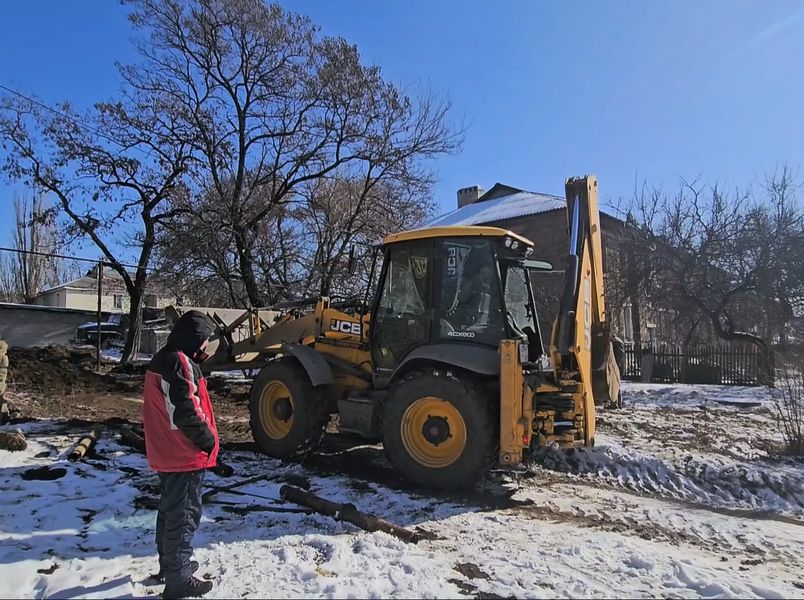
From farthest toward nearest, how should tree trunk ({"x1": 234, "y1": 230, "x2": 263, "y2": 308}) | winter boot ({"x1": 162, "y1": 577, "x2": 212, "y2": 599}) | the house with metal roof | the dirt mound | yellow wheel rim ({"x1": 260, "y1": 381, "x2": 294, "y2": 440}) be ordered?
the house with metal roof → tree trunk ({"x1": 234, "y1": 230, "x2": 263, "y2": 308}) → the dirt mound → yellow wheel rim ({"x1": 260, "y1": 381, "x2": 294, "y2": 440}) → winter boot ({"x1": 162, "y1": 577, "x2": 212, "y2": 599})

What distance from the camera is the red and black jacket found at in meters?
3.63

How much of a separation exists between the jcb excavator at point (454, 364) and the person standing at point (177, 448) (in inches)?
109

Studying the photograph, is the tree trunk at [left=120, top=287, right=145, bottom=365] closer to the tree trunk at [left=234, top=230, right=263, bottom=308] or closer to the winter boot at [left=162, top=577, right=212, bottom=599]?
the tree trunk at [left=234, top=230, right=263, bottom=308]

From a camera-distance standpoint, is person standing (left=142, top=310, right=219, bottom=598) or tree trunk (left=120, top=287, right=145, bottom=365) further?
tree trunk (left=120, top=287, right=145, bottom=365)

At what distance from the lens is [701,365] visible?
1869 centimetres

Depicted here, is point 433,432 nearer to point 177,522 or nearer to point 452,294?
point 452,294

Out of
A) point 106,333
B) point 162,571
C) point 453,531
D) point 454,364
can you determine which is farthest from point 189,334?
point 106,333

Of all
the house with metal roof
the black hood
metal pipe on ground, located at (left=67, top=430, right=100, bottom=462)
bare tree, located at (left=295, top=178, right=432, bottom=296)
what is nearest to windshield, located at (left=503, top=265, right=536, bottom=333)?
the black hood

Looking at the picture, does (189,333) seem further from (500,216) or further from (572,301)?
(500,216)

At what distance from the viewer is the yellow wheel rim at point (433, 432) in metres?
5.93

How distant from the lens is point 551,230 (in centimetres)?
A: 3114

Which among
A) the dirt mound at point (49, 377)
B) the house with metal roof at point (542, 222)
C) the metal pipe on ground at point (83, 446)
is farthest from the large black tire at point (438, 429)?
the house with metal roof at point (542, 222)

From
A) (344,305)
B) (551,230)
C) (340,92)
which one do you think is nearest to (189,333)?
(344,305)

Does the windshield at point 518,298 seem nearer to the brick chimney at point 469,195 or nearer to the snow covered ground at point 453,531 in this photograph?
the snow covered ground at point 453,531
